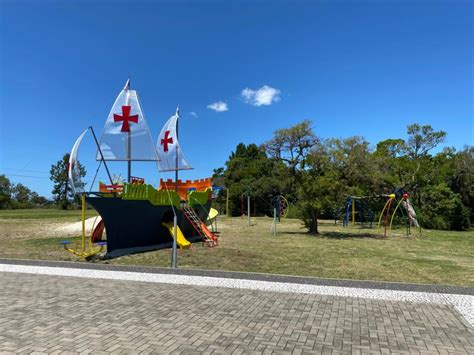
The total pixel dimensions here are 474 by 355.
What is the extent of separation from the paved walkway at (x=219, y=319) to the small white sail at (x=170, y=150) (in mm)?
10124

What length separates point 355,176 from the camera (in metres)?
21.1

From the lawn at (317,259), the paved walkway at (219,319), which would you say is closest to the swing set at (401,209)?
the lawn at (317,259)

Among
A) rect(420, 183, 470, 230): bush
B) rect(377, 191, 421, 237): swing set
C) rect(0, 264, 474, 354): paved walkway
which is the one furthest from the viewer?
rect(420, 183, 470, 230): bush

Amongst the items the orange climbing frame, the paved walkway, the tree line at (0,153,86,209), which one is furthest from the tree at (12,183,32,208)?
the paved walkway

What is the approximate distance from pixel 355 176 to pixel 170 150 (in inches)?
405

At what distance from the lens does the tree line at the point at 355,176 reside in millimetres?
20859

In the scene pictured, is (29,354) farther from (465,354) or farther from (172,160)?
(172,160)

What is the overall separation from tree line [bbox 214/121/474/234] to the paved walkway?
536 inches

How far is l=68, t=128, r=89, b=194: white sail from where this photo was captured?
36.3ft

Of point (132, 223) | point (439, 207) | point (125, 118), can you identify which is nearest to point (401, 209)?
point (439, 207)

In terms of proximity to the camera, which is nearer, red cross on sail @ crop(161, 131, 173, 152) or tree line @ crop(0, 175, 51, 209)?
red cross on sail @ crop(161, 131, 173, 152)

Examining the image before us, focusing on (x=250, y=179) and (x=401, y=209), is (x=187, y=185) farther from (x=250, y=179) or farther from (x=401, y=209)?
(x=250, y=179)

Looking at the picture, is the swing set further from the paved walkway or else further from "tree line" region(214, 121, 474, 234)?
the paved walkway

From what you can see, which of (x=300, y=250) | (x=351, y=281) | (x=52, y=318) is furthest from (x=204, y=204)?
(x=52, y=318)
